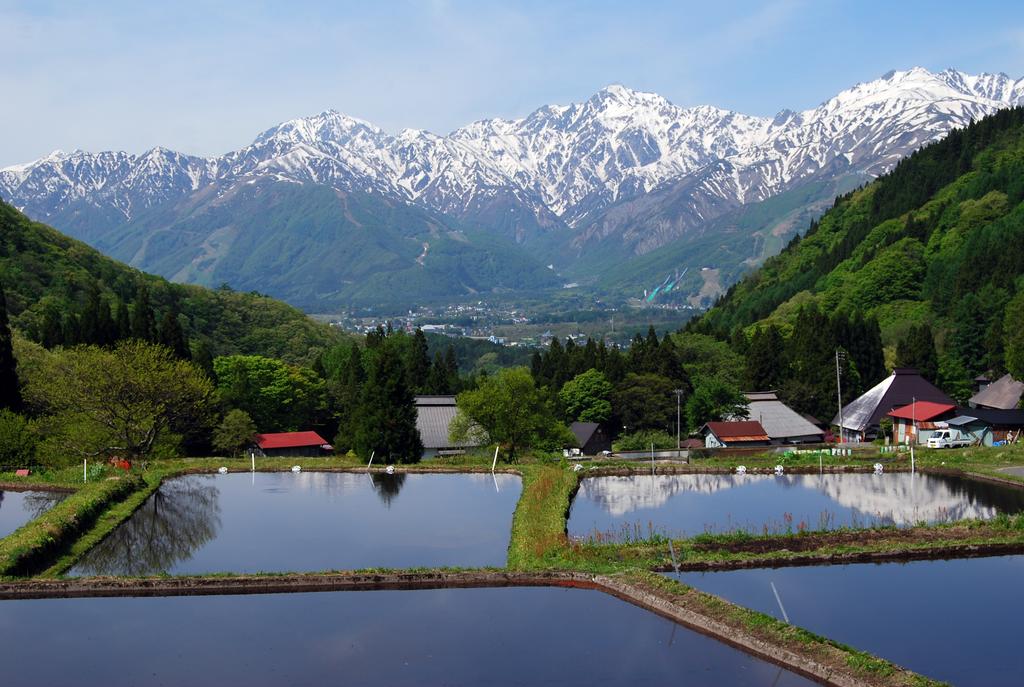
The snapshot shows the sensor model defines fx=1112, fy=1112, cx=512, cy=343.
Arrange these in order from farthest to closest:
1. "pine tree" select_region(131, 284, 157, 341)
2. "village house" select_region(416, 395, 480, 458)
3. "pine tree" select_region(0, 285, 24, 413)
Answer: "pine tree" select_region(131, 284, 157, 341) < "village house" select_region(416, 395, 480, 458) < "pine tree" select_region(0, 285, 24, 413)

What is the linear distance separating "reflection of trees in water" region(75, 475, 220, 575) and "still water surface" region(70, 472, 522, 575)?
31 millimetres

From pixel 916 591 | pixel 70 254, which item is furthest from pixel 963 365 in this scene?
pixel 70 254

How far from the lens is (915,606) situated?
81.4ft

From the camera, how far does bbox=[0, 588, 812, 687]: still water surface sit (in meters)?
20.2

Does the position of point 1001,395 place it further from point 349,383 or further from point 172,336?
point 172,336

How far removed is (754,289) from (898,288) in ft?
146

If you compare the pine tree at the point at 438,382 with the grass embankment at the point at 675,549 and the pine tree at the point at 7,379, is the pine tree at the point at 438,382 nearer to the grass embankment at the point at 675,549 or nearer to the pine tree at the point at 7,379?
the pine tree at the point at 7,379

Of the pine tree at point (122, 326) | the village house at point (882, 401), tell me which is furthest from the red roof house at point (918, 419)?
the pine tree at point (122, 326)

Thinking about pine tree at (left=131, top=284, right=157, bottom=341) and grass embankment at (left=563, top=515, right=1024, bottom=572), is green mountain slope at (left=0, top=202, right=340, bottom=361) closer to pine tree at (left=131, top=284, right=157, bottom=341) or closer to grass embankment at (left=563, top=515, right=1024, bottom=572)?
pine tree at (left=131, top=284, right=157, bottom=341)

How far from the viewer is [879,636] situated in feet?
73.8

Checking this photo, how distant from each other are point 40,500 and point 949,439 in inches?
1902

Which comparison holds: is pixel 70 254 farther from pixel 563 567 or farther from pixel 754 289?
pixel 563 567

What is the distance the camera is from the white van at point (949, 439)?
6306 cm

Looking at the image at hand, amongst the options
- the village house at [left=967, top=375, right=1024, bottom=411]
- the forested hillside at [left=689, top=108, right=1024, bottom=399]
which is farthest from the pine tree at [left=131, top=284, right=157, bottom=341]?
the village house at [left=967, top=375, right=1024, bottom=411]
